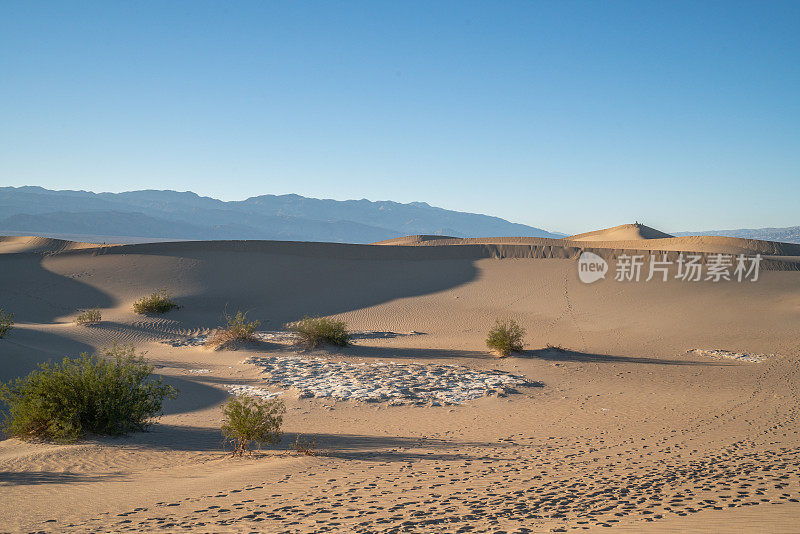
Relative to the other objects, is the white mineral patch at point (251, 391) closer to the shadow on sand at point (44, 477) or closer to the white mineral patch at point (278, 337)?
the white mineral patch at point (278, 337)

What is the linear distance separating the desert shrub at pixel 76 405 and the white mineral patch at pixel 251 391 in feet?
9.89

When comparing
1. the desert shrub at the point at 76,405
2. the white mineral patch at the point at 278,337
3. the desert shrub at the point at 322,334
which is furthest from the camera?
the white mineral patch at the point at 278,337

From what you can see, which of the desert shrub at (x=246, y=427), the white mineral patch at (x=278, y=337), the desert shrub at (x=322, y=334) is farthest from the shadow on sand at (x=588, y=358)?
the desert shrub at (x=246, y=427)

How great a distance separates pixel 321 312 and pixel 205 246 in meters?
12.9

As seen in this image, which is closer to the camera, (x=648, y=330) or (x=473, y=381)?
(x=473, y=381)

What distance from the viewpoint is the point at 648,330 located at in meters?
20.8

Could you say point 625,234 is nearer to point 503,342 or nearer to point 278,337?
point 503,342

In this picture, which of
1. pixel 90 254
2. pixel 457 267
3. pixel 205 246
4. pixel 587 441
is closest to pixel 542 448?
pixel 587 441

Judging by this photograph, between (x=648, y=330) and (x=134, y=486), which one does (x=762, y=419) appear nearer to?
(x=134, y=486)

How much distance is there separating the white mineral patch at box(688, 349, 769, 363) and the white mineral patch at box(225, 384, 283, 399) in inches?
474

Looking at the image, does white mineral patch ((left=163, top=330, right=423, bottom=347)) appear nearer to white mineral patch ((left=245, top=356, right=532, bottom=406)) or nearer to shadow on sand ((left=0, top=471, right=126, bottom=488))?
white mineral patch ((left=245, top=356, right=532, bottom=406))
